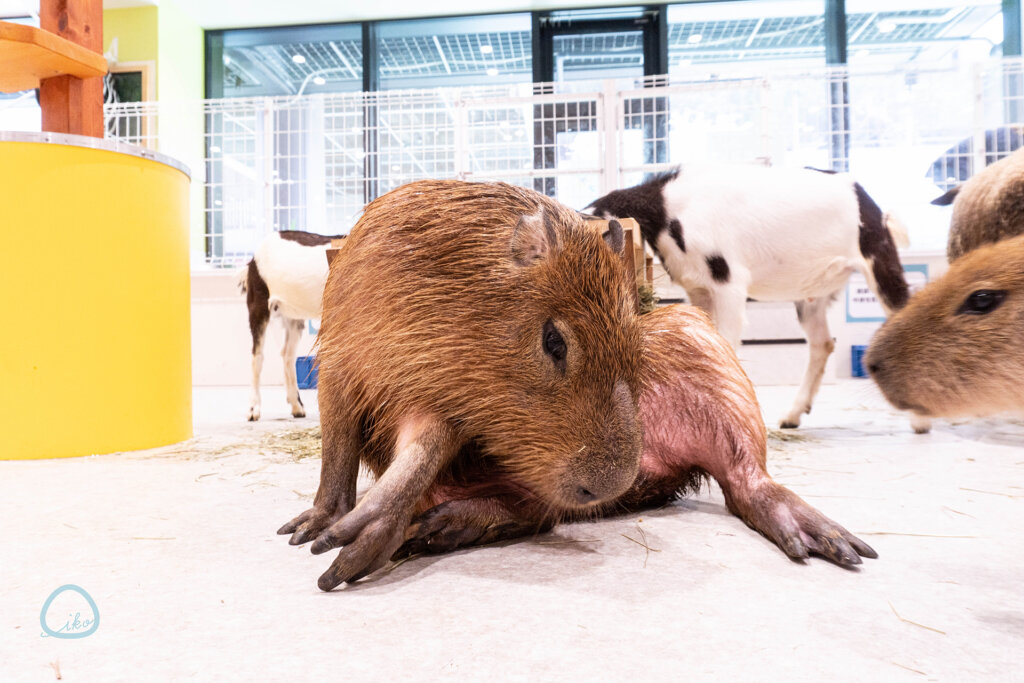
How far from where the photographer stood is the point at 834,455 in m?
2.69

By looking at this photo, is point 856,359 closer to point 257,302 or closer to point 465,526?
point 257,302

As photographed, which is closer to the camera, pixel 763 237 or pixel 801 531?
pixel 801 531

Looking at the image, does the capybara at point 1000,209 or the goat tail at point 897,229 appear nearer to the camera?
the capybara at point 1000,209

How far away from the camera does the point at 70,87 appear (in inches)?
133

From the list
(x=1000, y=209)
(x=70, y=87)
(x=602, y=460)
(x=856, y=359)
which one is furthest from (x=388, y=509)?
(x=856, y=359)

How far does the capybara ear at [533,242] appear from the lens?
1234 millimetres

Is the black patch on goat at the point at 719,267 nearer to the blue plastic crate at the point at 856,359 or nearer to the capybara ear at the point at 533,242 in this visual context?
the capybara ear at the point at 533,242

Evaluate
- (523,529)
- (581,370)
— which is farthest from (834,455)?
(581,370)

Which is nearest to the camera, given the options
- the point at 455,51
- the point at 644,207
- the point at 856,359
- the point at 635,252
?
the point at 635,252

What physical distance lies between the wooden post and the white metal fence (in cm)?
302

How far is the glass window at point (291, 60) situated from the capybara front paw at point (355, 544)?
35.0 ft

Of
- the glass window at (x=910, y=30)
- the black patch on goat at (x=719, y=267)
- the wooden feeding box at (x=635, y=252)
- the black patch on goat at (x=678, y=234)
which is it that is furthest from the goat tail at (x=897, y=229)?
the glass window at (x=910, y=30)

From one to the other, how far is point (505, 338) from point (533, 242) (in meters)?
0.18

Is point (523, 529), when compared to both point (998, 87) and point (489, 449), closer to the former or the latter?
point (489, 449)
